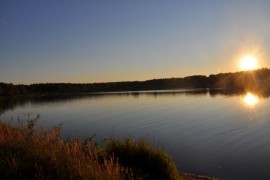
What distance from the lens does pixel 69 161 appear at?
8.12 meters

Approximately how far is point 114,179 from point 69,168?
1.08m

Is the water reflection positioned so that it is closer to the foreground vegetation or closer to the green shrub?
the green shrub

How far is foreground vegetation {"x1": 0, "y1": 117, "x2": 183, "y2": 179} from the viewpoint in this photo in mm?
7629

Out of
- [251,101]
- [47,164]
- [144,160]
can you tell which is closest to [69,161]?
[47,164]

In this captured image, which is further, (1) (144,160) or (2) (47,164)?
(1) (144,160)

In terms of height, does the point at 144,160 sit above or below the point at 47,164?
below

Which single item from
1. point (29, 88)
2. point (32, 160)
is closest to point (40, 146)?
point (32, 160)

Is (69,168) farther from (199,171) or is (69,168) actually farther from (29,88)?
(29,88)

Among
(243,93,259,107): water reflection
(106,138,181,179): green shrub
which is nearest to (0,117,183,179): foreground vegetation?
(106,138,181,179): green shrub

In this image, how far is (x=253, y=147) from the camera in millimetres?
21219

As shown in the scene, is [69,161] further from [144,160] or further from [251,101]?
[251,101]

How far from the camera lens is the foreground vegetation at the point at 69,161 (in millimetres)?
7629

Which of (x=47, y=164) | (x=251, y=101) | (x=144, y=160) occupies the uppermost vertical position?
(x=47, y=164)

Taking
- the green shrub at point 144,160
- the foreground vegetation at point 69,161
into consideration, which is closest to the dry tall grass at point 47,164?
the foreground vegetation at point 69,161
